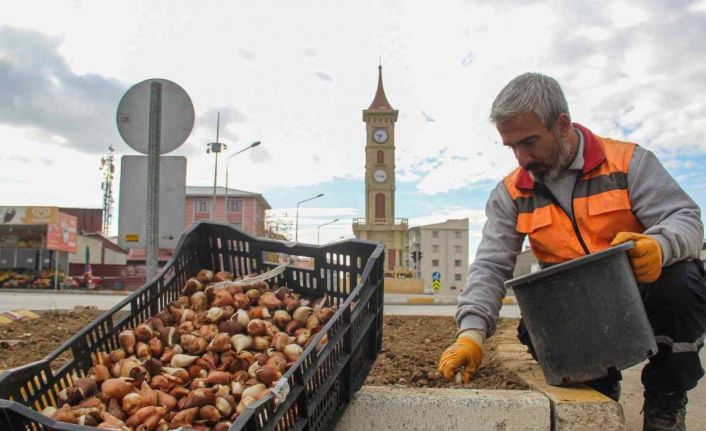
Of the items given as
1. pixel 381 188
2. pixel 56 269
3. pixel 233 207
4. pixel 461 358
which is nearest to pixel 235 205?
pixel 233 207

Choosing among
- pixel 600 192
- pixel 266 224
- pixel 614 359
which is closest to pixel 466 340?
pixel 614 359

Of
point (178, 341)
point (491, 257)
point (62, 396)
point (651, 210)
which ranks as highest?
point (651, 210)

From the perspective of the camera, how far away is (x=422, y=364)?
3197mm

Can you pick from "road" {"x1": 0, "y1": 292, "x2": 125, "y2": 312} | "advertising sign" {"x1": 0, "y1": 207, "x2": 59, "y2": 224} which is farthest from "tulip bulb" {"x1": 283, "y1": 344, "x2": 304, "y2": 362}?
"advertising sign" {"x1": 0, "y1": 207, "x2": 59, "y2": 224}

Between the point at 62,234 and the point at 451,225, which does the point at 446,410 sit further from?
the point at 451,225

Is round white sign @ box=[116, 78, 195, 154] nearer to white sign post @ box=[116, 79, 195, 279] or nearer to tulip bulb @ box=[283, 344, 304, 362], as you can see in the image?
white sign post @ box=[116, 79, 195, 279]

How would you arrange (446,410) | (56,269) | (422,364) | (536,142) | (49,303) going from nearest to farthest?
(446,410), (536,142), (422,364), (49,303), (56,269)

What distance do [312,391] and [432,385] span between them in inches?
38.8

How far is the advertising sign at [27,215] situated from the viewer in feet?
85.6

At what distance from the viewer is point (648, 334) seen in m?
2.03

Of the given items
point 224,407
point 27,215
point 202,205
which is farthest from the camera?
point 202,205

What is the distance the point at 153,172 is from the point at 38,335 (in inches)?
74.5

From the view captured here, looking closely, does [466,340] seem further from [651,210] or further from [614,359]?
[651,210]

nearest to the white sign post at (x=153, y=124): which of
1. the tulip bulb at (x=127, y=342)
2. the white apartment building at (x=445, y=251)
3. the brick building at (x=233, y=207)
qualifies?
the tulip bulb at (x=127, y=342)
